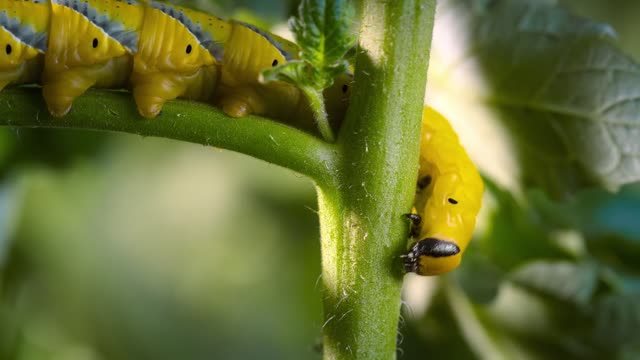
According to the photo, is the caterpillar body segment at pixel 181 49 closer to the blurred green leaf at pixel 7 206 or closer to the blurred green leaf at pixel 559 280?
the blurred green leaf at pixel 559 280

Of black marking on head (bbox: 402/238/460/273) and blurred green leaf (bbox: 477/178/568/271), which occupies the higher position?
black marking on head (bbox: 402/238/460/273)

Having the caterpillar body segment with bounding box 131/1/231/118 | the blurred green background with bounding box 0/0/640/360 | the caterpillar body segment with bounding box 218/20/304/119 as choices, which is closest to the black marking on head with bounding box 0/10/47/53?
the caterpillar body segment with bounding box 131/1/231/118

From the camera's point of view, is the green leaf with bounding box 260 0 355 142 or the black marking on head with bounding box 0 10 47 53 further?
the black marking on head with bounding box 0 10 47 53

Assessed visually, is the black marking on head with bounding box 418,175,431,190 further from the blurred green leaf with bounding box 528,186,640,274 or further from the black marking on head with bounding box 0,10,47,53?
the blurred green leaf with bounding box 528,186,640,274

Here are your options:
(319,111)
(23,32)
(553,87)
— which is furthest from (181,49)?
(553,87)

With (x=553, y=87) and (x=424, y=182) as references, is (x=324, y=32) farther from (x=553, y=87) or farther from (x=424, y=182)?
(x=553, y=87)
